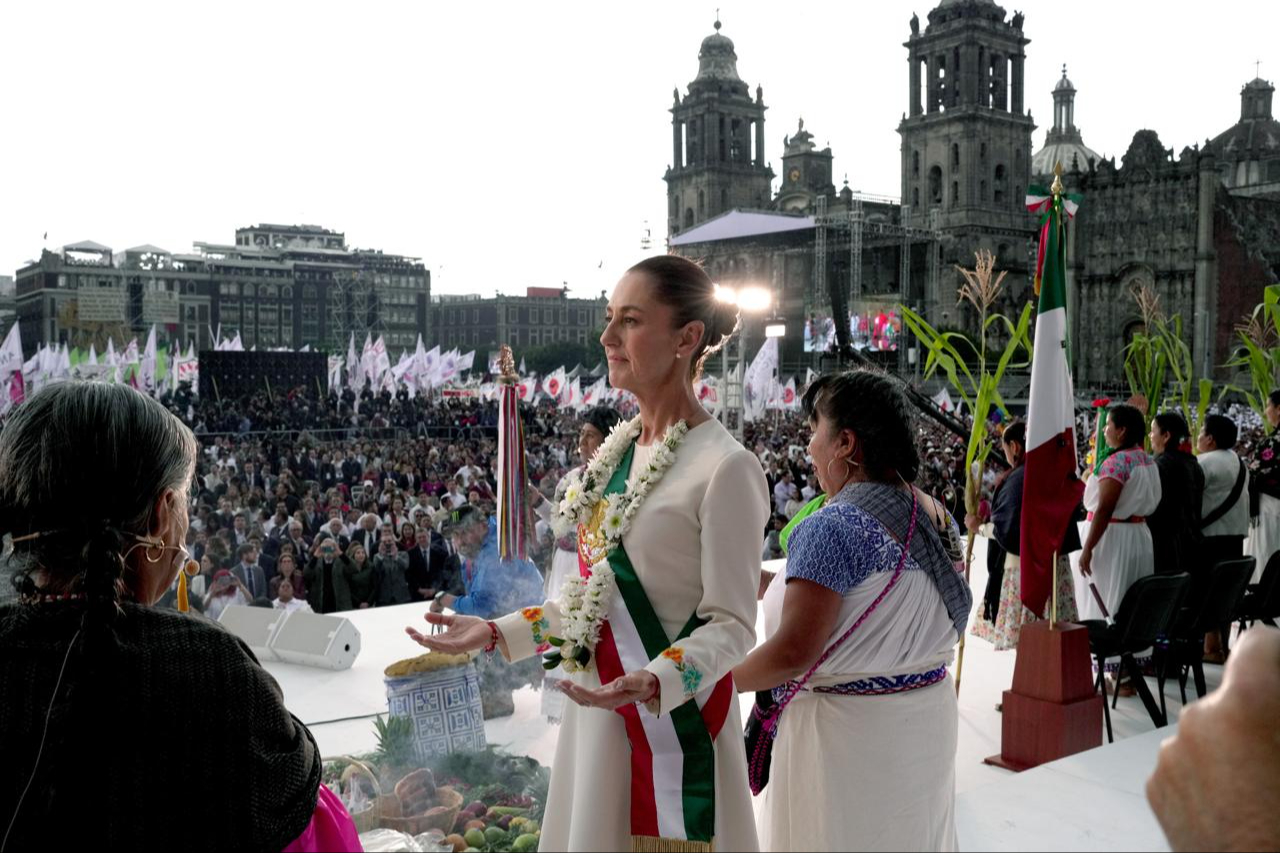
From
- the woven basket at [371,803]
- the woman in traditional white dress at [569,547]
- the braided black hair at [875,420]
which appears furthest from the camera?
the woman in traditional white dress at [569,547]

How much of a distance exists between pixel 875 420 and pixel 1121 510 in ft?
11.1

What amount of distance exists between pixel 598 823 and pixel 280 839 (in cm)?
61

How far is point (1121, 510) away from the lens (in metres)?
5.10

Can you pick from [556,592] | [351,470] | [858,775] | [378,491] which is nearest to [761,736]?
[858,775]

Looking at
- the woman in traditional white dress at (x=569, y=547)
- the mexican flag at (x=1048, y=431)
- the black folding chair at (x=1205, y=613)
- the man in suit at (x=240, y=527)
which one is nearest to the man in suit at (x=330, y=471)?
the man in suit at (x=240, y=527)

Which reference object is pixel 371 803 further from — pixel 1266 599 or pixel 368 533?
pixel 368 533

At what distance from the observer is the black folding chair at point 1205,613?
191 inches

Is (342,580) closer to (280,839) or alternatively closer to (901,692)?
(901,692)

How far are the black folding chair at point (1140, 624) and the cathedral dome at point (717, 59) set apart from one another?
68609mm

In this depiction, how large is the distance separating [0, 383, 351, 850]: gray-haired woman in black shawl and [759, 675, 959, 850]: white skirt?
110cm

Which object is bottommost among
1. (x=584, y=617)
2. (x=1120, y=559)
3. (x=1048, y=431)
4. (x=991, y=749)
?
(x=991, y=749)

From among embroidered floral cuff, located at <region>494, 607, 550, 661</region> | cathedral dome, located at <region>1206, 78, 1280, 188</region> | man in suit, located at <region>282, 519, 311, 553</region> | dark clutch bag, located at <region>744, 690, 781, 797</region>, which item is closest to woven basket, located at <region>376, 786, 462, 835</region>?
dark clutch bag, located at <region>744, 690, 781, 797</region>

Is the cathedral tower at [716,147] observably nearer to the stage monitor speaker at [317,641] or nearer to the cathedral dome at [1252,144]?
the cathedral dome at [1252,144]

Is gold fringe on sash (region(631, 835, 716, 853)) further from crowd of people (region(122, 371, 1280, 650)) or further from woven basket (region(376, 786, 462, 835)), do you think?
woven basket (region(376, 786, 462, 835))
